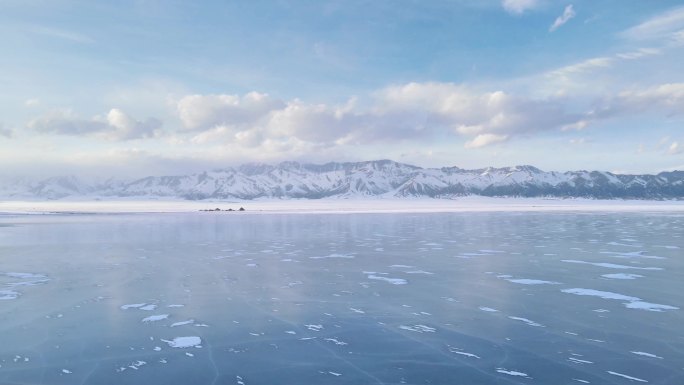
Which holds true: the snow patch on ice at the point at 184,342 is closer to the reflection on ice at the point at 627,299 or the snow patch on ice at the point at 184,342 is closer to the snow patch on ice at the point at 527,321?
the snow patch on ice at the point at 527,321

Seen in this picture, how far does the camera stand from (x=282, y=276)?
1255 centimetres

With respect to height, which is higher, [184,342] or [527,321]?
[527,321]

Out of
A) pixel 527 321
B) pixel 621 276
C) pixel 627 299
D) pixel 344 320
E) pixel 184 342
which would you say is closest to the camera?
pixel 184 342

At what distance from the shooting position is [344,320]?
8297 mm

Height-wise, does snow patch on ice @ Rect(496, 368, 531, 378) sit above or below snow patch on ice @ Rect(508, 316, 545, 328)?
below

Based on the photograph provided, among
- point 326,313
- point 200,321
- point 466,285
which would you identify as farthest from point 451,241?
point 200,321

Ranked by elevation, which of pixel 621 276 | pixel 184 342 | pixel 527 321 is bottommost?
pixel 184 342

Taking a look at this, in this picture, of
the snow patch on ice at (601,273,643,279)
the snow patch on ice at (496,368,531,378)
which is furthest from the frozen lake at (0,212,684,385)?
the snow patch on ice at (601,273,643,279)

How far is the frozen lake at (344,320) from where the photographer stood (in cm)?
594

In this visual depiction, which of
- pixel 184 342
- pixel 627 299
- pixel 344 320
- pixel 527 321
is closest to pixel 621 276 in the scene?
pixel 627 299

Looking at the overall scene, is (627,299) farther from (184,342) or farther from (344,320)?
(184,342)

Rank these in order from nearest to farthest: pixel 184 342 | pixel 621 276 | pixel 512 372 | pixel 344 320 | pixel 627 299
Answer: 1. pixel 512 372
2. pixel 184 342
3. pixel 344 320
4. pixel 627 299
5. pixel 621 276

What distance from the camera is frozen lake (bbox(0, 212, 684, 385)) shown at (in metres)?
5.94

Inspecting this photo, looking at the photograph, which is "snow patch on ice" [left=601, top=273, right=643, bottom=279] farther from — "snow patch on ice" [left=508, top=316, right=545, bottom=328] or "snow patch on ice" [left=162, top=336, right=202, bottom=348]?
"snow patch on ice" [left=162, top=336, right=202, bottom=348]
